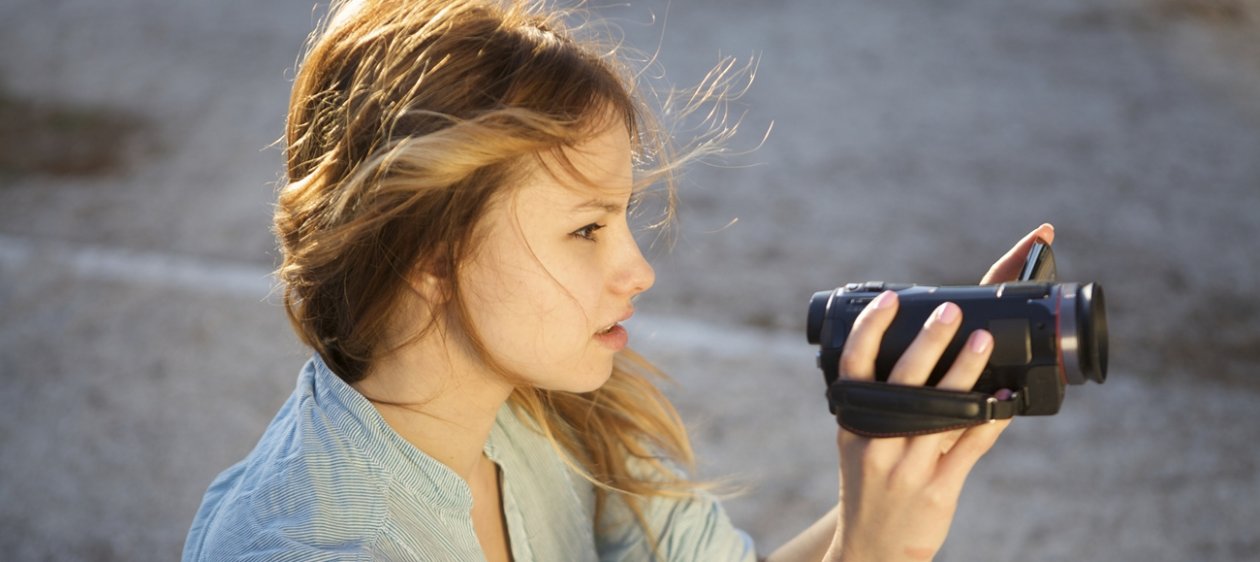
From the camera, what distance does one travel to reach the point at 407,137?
1.20 metres

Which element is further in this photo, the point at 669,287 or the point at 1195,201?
the point at 1195,201

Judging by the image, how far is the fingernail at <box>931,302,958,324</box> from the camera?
1085 millimetres

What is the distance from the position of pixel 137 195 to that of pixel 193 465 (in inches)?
62.7

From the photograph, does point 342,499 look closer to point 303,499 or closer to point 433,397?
point 303,499

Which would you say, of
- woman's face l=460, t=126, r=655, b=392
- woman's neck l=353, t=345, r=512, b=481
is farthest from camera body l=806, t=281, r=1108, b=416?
woman's neck l=353, t=345, r=512, b=481

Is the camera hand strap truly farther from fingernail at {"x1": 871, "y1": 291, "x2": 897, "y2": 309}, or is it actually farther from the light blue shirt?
the light blue shirt

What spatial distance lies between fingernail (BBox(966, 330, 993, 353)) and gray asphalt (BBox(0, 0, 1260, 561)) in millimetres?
1444

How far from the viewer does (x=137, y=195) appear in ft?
13.3

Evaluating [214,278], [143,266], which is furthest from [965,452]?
[143,266]

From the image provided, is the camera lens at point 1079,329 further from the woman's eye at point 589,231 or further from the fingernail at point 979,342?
the woman's eye at point 589,231

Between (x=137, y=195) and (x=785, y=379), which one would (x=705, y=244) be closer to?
(x=785, y=379)

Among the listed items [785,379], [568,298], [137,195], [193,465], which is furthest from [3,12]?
[568,298]

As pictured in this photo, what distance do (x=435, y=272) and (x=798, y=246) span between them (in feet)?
7.67

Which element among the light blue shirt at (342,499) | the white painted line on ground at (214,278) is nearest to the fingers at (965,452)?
the light blue shirt at (342,499)
